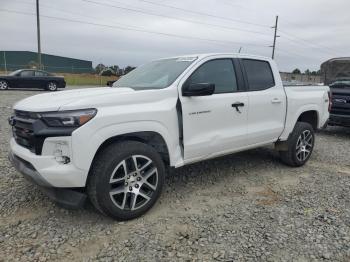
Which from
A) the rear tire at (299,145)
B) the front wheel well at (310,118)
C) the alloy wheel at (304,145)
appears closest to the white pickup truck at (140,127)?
the rear tire at (299,145)

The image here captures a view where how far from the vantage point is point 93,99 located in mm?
3322

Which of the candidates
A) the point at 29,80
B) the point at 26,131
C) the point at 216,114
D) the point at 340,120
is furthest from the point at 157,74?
the point at 29,80

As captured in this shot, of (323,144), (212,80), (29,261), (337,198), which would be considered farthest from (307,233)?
(323,144)

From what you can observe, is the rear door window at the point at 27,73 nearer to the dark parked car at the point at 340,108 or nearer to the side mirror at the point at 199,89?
the dark parked car at the point at 340,108

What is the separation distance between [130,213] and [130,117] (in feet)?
3.29

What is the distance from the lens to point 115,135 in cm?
338

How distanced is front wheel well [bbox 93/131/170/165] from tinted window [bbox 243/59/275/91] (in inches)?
67.7

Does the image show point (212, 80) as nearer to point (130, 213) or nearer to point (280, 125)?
point (280, 125)

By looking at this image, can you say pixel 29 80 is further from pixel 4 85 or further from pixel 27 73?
pixel 4 85

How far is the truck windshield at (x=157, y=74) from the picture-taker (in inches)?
161

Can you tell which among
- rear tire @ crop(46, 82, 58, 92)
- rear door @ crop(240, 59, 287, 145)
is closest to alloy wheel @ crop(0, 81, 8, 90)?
rear tire @ crop(46, 82, 58, 92)

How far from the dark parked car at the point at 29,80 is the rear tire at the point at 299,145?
17672 millimetres

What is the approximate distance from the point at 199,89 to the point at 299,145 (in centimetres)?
273

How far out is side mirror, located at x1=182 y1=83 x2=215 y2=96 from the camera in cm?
378
